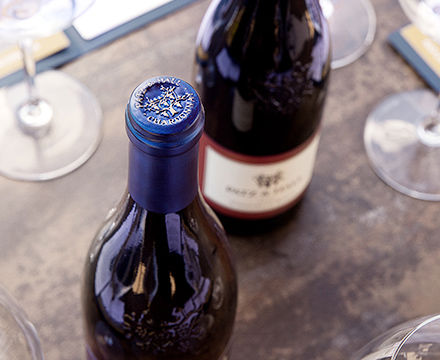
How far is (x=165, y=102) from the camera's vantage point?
1.16 feet

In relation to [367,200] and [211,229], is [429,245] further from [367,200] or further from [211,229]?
[211,229]

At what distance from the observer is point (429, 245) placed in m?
0.64

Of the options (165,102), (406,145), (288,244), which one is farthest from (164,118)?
(406,145)

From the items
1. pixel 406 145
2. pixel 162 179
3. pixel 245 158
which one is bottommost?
pixel 406 145

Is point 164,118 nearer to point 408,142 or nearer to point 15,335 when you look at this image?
point 15,335

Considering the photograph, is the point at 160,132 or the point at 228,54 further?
the point at 228,54

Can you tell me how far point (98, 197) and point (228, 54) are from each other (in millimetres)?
169

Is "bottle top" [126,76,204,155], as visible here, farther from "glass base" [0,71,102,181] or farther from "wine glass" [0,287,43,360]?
"glass base" [0,71,102,181]

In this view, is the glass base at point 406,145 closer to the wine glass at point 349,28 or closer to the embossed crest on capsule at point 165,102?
the wine glass at point 349,28

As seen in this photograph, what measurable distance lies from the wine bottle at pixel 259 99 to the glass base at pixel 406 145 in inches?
4.5

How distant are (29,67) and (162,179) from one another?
1.00ft

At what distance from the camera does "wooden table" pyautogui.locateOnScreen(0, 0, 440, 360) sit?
0.58 metres

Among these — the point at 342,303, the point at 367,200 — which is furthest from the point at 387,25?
the point at 342,303

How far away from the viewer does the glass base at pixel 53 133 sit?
0.66 m
